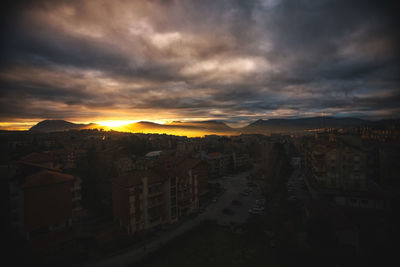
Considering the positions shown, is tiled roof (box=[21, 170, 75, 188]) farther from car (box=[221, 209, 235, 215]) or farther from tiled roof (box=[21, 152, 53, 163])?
car (box=[221, 209, 235, 215])

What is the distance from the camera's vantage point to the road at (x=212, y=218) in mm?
17300

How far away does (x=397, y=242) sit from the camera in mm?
14414

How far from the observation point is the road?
17300mm

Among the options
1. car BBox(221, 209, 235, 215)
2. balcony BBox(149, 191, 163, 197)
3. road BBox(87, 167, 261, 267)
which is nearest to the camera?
road BBox(87, 167, 261, 267)

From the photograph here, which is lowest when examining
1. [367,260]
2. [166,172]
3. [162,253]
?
[162,253]

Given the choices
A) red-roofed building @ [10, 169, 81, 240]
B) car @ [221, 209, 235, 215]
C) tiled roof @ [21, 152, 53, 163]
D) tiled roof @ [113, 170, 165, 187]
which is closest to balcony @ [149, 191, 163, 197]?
tiled roof @ [113, 170, 165, 187]

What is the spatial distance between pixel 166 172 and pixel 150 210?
17.4 feet

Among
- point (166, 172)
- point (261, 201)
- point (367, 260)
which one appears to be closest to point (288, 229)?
point (367, 260)

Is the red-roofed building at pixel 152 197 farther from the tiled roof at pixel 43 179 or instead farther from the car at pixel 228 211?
the tiled roof at pixel 43 179

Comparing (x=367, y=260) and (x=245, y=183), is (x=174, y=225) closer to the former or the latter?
(x=367, y=260)

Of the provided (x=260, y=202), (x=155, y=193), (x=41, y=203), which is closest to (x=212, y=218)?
(x=155, y=193)

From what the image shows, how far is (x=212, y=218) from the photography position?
83.5 ft

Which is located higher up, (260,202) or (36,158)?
(36,158)

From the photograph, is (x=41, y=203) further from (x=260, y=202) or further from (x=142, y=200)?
(x=260, y=202)
